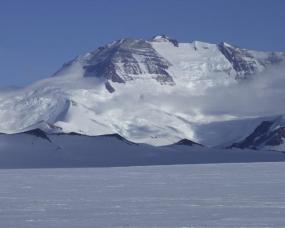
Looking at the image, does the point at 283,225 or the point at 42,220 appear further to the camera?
the point at 42,220

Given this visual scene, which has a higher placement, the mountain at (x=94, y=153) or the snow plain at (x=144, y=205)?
the mountain at (x=94, y=153)

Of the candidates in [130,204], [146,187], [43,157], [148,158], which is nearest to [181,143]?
[148,158]

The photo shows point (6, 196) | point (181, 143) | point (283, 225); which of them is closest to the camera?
point (283, 225)

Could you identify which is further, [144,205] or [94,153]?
[94,153]

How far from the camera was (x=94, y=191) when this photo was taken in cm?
4547

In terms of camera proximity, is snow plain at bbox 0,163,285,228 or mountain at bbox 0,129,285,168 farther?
mountain at bbox 0,129,285,168

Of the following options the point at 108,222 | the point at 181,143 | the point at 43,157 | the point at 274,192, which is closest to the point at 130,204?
the point at 108,222

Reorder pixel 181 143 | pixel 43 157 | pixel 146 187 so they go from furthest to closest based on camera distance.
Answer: pixel 181 143
pixel 43 157
pixel 146 187

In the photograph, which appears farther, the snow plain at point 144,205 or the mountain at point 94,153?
the mountain at point 94,153

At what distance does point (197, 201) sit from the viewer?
38.1 metres

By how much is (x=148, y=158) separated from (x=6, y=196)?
362 feet

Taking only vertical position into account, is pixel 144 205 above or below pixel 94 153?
below

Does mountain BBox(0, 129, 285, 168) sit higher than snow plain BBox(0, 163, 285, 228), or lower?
higher

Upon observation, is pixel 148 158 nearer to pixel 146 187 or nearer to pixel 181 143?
pixel 181 143
